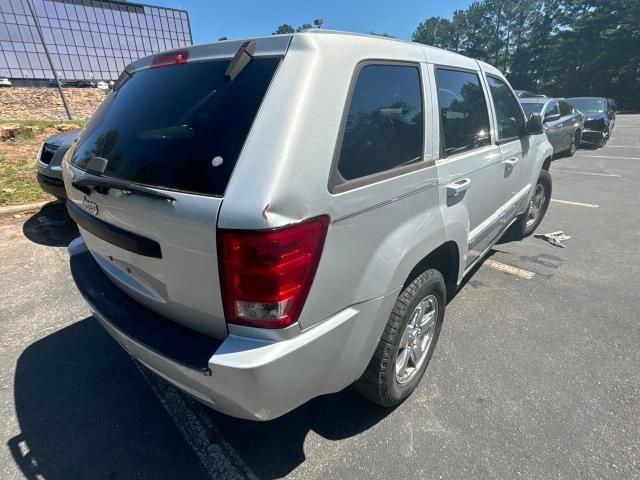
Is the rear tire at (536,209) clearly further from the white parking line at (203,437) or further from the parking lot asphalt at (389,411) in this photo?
the white parking line at (203,437)

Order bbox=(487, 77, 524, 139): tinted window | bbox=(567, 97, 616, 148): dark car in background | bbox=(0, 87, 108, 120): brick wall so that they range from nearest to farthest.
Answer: bbox=(487, 77, 524, 139): tinted window → bbox=(567, 97, 616, 148): dark car in background → bbox=(0, 87, 108, 120): brick wall

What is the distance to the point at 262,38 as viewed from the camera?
1.56m

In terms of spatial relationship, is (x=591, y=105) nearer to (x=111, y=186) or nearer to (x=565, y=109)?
(x=565, y=109)

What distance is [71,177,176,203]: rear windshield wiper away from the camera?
1.46 m

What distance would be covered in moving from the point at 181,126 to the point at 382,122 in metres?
0.92

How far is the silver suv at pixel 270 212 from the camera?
4.41 ft

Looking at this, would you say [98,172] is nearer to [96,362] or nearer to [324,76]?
[324,76]

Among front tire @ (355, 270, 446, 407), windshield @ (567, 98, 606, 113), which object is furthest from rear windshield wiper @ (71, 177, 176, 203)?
windshield @ (567, 98, 606, 113)

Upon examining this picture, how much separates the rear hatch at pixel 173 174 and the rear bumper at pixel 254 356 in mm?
82

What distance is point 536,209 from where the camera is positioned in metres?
4.94

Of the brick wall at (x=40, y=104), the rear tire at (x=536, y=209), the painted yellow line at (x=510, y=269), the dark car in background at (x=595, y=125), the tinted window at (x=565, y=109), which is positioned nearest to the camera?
the painted yellow line at (x=510, y=269)

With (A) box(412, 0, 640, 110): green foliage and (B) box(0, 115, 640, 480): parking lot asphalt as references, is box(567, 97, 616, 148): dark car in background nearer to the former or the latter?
(B) box(0, 115, 640, 480): parking lot asphalt

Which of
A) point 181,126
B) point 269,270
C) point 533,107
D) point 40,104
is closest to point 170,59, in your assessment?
point 181,126

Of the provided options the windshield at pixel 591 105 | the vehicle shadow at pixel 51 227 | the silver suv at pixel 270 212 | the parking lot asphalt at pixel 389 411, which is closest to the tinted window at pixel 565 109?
the windshield at pixel 591 105
